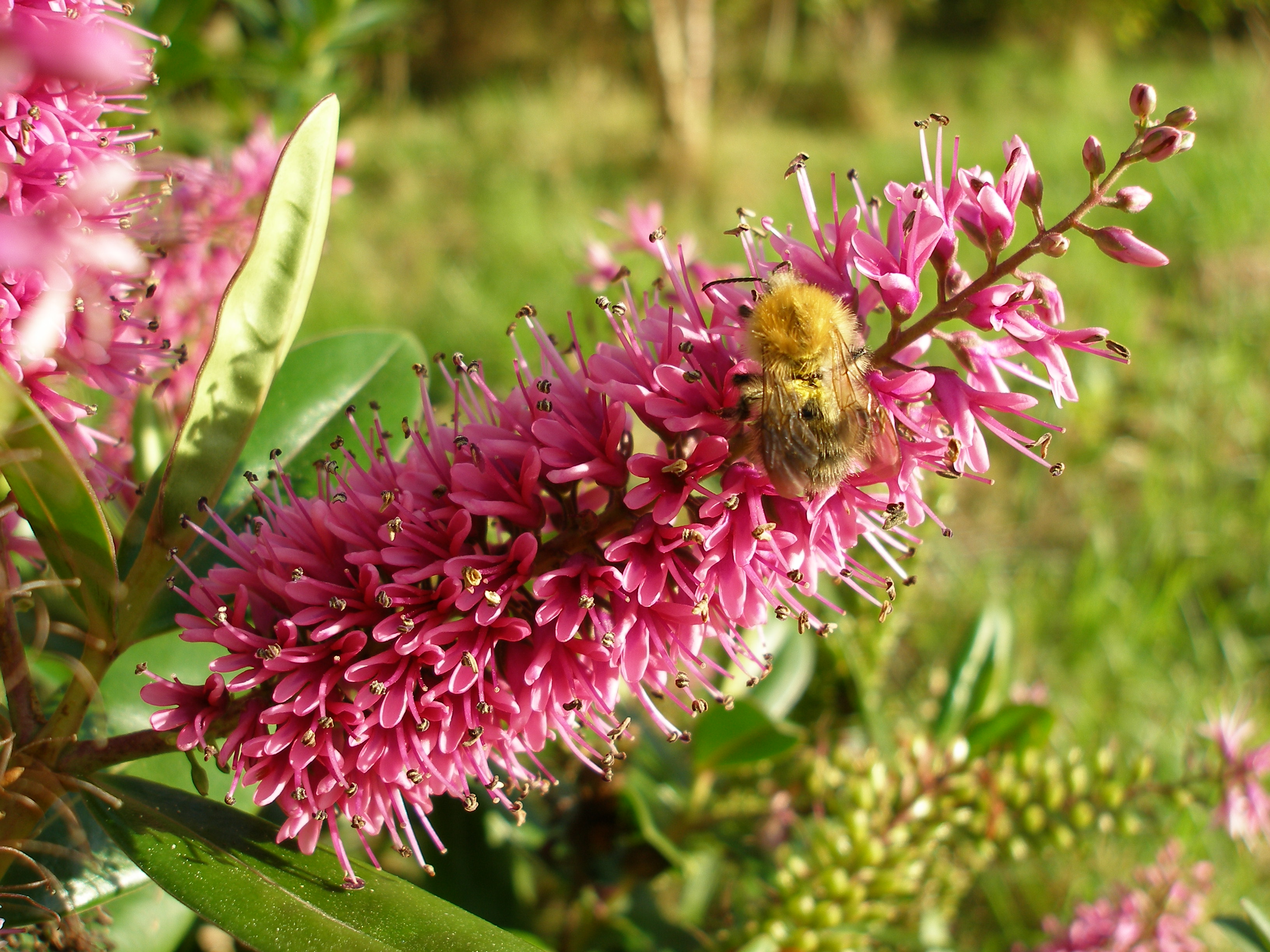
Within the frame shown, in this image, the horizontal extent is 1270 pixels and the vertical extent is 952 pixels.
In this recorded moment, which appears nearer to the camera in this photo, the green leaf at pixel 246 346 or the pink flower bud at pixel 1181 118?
the pink flower bud at pixel 1181 118

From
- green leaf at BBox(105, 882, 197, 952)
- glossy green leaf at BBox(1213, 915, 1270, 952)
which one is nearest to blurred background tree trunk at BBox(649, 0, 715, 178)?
glossy green leaf at BBox(1213, 915, 1270, 952)

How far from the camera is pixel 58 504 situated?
1.27 meters

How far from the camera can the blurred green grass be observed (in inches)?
159

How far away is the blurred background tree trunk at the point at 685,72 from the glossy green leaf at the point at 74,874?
825cm

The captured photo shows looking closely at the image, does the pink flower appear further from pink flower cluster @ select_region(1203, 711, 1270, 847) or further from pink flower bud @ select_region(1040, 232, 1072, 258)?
pink flower cluster @ select_region(1203, 711, 1270, 847)

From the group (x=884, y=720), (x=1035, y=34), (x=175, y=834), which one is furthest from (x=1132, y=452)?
(x=1035, y=34)

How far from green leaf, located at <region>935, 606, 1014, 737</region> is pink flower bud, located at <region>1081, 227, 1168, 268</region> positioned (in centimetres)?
151

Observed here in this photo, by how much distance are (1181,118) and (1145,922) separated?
6.65 feet

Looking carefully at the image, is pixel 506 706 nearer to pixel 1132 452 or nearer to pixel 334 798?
pixel 334 798

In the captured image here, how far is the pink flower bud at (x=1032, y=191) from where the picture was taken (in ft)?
4.38

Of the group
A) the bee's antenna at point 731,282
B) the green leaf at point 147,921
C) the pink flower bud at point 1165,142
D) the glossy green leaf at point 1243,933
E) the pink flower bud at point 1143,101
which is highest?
the pink flower bud at point 1143,101

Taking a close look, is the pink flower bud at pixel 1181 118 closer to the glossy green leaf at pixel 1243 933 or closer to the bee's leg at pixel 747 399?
the bee's leg at pixel 747 399

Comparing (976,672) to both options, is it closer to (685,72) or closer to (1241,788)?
(1241,788)

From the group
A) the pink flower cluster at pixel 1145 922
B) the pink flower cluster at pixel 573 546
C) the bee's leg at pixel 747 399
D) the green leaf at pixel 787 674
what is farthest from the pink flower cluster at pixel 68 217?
the pink flower cluster at pixel 1145 922
